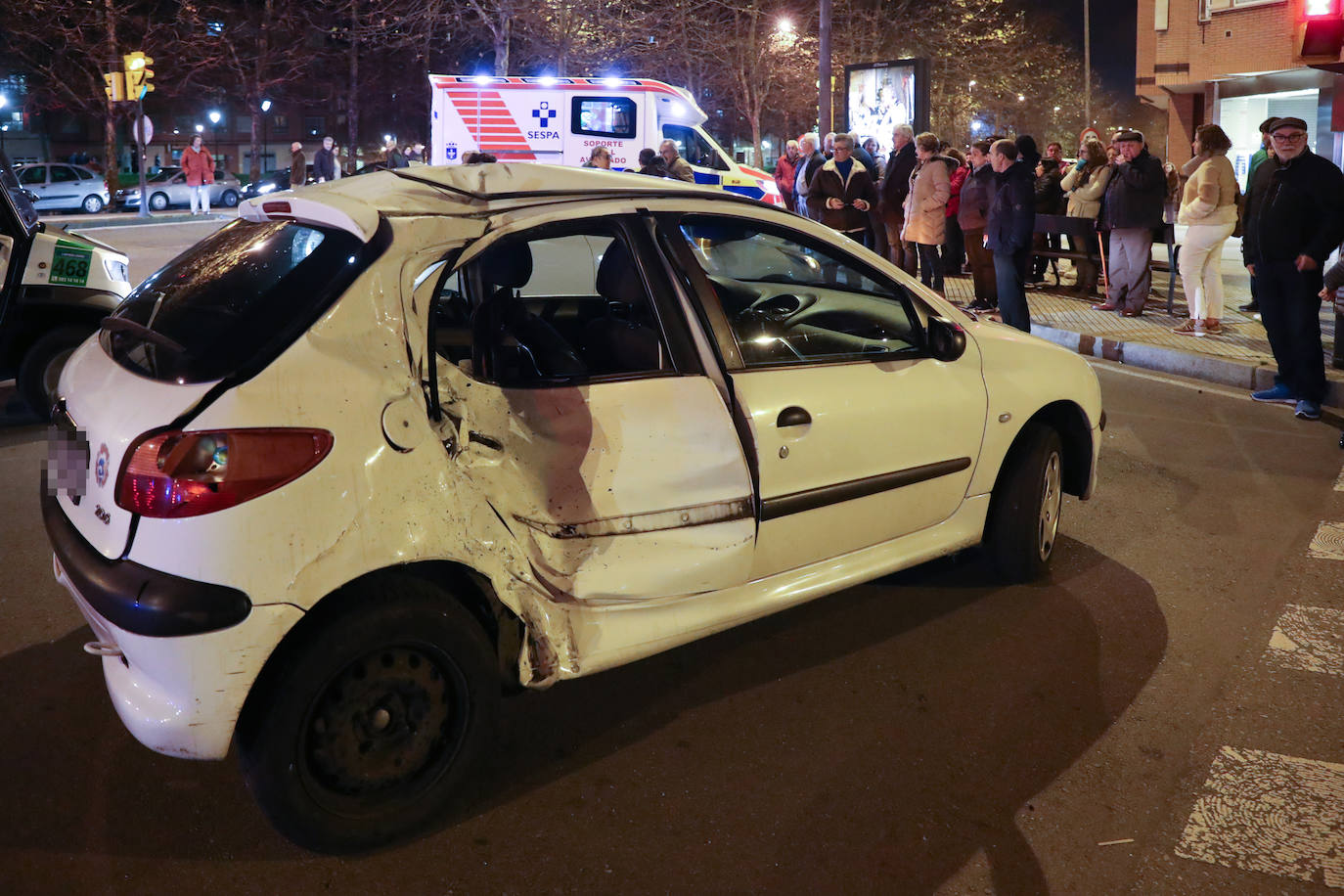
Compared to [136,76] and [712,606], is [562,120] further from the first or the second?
[712,606]

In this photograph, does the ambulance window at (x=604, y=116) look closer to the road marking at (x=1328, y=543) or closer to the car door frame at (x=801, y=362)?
the road marking at (x=1328, y=543)

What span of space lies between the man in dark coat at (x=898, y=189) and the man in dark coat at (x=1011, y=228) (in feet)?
9.56

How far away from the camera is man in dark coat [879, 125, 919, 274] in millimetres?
13672

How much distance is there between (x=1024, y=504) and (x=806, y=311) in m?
1.15

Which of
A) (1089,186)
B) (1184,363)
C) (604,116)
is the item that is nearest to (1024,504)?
(1184,363)

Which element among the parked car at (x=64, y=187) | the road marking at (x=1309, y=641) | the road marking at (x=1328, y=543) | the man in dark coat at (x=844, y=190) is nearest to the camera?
the road marking at (x=1309, y=641)

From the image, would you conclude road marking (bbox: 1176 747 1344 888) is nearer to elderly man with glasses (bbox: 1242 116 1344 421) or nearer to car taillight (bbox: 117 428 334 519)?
car taillight (bbox: 117 428 334 519)

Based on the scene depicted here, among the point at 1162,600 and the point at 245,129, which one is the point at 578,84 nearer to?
the point at 1162,600

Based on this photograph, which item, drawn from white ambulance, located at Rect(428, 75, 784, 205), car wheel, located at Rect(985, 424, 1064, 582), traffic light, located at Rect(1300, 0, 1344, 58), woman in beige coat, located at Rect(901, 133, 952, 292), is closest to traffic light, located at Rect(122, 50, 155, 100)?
white ambulance, located at Rect(428, 75, 784, 205)

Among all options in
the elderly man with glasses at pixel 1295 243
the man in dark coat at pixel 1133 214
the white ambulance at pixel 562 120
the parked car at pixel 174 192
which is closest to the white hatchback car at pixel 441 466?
the elderly man with glasses at pixel 1295 243

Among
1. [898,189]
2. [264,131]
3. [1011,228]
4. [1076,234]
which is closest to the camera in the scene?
[1011,228]

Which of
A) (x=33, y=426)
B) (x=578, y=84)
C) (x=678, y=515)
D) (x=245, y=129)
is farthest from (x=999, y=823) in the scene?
(x=245, y=129)

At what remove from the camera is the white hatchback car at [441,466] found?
2697mm

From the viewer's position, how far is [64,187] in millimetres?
30797
